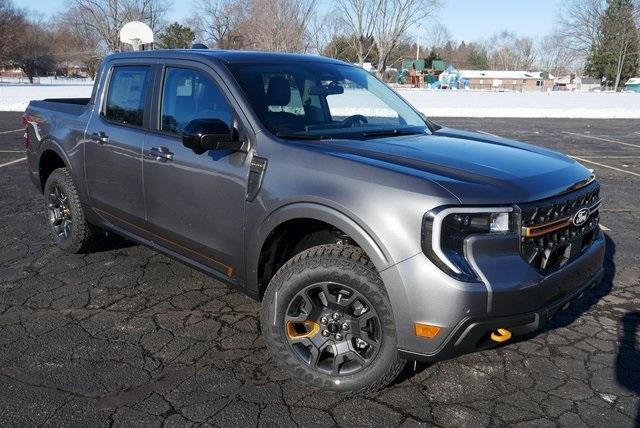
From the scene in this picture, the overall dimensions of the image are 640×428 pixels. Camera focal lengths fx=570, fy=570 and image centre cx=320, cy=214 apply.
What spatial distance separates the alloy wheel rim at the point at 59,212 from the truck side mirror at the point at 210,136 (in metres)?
2.37

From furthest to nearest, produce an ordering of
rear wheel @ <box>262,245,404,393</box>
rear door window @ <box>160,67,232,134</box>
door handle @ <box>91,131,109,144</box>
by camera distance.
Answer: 1. door handle @ <box>91,131,109,144</box>
2. rear door window @ <box>160,67,232,134</box>
3. rear wheel @ <box>262,245,404,393</box>

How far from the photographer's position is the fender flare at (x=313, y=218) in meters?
2.66

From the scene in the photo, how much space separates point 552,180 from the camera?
9.62 feet

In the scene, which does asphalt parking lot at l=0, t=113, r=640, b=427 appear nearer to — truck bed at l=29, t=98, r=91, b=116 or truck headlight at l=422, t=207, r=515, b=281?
truck headlight at l=422, t=207, r=515, b=281

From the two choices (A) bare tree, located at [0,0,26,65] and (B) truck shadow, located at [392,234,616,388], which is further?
(A) bare tree, located at [0,0,26,65]

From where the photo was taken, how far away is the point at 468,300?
8.19 feet

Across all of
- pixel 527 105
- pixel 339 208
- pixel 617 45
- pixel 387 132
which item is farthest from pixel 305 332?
pixel 617 45

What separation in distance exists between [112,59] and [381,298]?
3.25m

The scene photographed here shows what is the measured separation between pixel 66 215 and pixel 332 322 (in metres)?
3.25

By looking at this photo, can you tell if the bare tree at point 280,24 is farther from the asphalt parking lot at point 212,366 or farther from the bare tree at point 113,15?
the asphalt parking lot at point 212,366

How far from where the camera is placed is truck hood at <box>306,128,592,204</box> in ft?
8.70

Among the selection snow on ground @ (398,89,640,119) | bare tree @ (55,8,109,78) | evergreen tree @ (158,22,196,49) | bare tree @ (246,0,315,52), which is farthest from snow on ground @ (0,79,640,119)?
evergreen tree @ (158,22,196,49)

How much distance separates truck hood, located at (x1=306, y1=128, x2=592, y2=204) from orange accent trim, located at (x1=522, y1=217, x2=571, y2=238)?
14cm

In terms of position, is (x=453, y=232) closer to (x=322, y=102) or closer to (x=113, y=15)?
(x=322, y=102)
